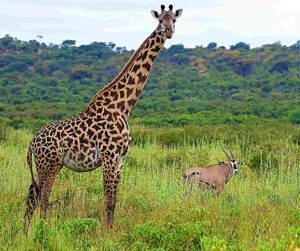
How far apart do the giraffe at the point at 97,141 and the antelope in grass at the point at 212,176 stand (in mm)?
2076

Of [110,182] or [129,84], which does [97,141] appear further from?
[129,84]

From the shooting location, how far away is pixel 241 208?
21.5 feet

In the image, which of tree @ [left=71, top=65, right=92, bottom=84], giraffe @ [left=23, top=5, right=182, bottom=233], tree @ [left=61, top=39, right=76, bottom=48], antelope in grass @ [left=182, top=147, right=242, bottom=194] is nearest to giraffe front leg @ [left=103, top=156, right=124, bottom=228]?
giraffe @ [left=23, top=5, right=182, bottom=233]

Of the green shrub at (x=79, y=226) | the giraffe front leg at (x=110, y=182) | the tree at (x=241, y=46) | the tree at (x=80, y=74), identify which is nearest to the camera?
the green shrub at (x=79, y=226)

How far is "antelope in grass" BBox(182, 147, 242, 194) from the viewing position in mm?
8195

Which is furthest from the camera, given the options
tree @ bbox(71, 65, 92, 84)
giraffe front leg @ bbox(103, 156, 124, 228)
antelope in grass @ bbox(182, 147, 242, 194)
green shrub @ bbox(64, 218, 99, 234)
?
tree @ bbox(71, 65, 92, 84)

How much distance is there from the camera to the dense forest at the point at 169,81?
32812mm

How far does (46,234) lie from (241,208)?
210 centimetres

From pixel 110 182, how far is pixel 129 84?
927 millimetres

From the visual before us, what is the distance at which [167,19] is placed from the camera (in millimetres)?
6281

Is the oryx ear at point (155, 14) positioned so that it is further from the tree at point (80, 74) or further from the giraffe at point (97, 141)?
the tree at point (80, 74)

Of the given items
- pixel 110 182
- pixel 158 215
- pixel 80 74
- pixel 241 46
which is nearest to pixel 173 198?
pixel 158 215

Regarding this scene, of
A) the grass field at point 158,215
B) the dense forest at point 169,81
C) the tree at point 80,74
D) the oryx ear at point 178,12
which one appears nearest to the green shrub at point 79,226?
the grass field at point 158,215

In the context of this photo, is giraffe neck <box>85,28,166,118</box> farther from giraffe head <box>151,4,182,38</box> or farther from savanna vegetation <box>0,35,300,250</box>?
savanna vegetation <box>0,35,300,250</box>
